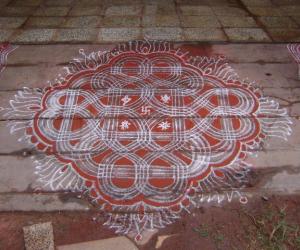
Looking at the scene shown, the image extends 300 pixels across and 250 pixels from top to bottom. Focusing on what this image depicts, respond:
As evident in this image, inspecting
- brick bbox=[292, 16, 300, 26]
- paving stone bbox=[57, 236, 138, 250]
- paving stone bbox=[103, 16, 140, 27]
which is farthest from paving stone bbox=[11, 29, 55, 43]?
brick bbox=[292, 16, 300, 26]

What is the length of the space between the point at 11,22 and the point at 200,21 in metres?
3.03

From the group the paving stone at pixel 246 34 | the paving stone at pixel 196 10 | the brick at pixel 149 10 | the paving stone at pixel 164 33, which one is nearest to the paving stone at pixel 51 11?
the brick at pixel 149 10

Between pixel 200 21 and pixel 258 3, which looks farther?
pixel 258 3

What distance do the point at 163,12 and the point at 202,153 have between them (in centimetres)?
333

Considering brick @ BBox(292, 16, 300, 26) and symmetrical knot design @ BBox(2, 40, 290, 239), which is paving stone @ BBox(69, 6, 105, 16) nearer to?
symmetrical knot design @ BBox(2, 40, 290, 239)

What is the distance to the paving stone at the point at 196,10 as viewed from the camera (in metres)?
6.04

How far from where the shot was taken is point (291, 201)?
3186 millimetres

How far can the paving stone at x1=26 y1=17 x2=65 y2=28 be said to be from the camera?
18.5 ft

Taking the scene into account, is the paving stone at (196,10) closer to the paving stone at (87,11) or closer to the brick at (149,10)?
the brick at (149,10)

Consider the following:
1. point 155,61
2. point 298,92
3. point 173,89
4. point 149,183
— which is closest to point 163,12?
point 155,61

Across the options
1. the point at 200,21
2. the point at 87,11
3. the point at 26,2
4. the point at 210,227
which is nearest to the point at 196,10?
the point at 200,21

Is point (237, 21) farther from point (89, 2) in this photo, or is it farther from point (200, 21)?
point (89, 2)

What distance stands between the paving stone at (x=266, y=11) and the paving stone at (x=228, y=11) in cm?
17

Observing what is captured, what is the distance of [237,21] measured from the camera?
5793mm
